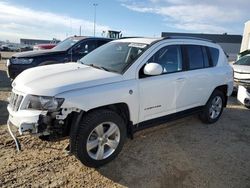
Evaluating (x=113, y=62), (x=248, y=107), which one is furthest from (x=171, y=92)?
(x=248, y=107)

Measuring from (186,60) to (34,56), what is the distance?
5040 millimetres

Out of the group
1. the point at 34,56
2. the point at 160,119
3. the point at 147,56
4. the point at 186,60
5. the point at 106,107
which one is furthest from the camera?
the point at 34,56

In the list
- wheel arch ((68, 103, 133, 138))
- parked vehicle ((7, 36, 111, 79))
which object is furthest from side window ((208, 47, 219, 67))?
parked vehicle ((7, 36, 111, 79))

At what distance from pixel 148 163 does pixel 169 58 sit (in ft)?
6.11

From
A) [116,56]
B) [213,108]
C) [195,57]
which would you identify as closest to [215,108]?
[213,108]

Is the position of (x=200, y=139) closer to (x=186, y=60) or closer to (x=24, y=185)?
(x=186, y=60)

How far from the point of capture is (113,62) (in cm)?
441

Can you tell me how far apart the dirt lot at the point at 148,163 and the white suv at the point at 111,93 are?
1.05ft

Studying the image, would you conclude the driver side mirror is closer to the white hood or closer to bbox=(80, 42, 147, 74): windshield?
bbox=(80, 42, 147, 74): windshield

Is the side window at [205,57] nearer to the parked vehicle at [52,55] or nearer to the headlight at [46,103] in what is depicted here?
the headlight at [46,103]

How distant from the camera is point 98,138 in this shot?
3.80 m

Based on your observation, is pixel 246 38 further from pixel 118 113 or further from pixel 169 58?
pixel 118 113

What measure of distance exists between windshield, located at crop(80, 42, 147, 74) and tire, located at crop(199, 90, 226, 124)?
7.65 feet

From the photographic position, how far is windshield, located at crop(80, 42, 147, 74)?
13.8ft
